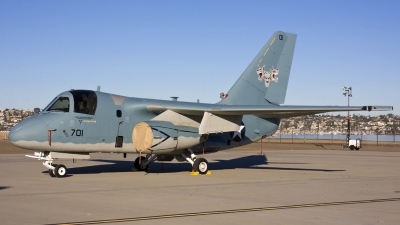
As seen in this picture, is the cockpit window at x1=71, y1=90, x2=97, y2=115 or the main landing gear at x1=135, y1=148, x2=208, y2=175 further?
the main landing gear at x1=135, y1=148, x2=208, y2=175

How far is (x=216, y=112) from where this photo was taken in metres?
20.0

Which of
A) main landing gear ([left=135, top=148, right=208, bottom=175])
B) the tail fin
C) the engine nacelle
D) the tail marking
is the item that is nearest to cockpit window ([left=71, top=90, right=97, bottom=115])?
the engine nacelle

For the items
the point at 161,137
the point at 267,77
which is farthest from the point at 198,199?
the point at 267,77

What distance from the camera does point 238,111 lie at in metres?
19.7

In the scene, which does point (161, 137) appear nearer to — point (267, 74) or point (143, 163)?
point (143, 163)

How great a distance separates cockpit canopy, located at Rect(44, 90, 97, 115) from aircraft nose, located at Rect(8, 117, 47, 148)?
97 centimetres

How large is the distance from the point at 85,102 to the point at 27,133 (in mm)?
2403

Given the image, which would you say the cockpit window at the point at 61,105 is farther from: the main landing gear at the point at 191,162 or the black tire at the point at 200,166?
the black tire at the point at 200,166

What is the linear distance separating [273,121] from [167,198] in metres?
11.4

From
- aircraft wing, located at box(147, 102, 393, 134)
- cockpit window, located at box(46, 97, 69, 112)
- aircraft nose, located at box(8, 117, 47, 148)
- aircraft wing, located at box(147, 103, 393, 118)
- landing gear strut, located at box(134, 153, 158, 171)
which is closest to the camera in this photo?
aircraft nose, located at box(8, 117, 47, 148)

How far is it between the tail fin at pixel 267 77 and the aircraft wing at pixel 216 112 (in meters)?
2.54

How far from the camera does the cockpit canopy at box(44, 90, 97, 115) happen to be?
61.8 feet

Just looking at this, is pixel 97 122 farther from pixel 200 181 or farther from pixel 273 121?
pixel 273 121

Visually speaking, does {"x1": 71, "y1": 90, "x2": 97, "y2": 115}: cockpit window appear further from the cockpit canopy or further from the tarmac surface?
the tarmac surface
